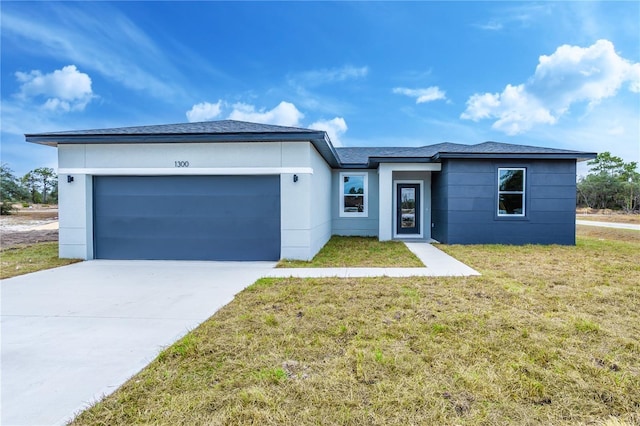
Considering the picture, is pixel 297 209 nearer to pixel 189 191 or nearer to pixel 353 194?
pixel 189 191

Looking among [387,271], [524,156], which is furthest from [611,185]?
[387,271]

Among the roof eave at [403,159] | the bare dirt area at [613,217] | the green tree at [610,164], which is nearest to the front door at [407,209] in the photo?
the roof eave at [403,159]

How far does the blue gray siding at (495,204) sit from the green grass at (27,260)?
11.4m

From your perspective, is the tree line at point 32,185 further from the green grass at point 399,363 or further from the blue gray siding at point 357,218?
the green grass at point 399,363

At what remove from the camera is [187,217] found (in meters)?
8.14

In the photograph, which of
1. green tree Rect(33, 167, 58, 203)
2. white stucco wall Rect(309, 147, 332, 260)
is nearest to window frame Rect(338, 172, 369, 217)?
white stucco wall Rect(309, 147, 332, 260)

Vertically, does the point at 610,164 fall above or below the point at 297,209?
above

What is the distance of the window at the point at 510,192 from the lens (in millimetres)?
10609

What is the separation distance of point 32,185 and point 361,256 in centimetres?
5066

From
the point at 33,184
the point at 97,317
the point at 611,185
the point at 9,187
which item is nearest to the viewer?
Answer: the point at 97,317

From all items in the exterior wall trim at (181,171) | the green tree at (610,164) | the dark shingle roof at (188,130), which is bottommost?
the exterior wall trim at (181,171)

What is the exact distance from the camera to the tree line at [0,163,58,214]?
28.9m

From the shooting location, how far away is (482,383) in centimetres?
247

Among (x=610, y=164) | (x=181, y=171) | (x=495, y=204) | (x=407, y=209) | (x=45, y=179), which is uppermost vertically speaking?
(x=610, y=164)
